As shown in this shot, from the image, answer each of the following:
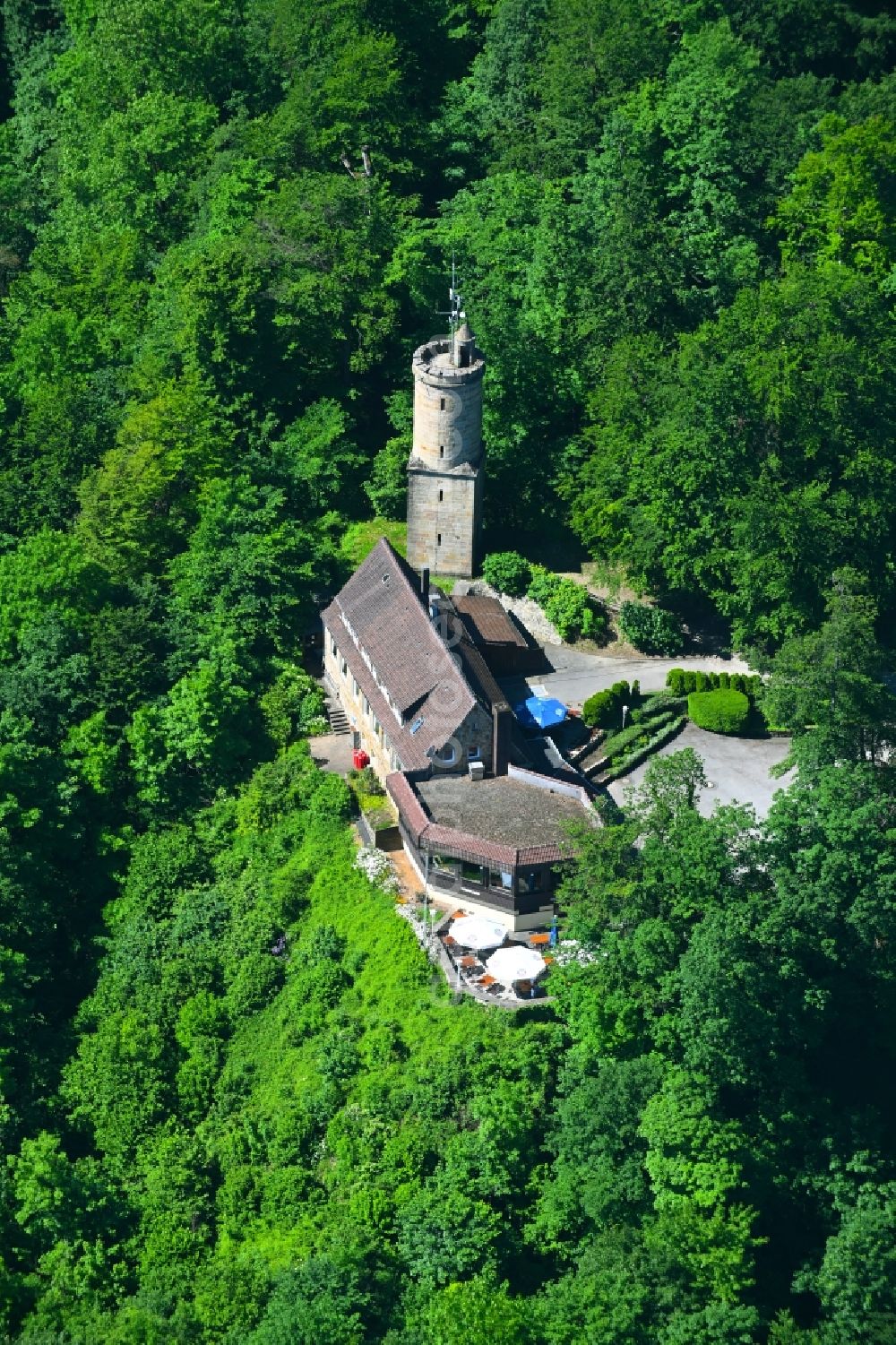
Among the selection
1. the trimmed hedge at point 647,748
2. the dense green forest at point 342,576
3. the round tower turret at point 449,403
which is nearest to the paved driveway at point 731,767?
the trimmed hedge at point 647,748

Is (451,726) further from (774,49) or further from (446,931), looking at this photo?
(774,49)

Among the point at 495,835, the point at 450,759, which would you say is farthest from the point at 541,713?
the point at 495,835

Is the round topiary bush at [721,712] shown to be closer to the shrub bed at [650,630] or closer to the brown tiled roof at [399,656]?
the shrub bed at [650,630]

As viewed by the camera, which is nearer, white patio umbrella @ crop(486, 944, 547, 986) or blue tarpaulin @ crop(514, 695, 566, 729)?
white patio umbrella @ crop(486, 944, 547, 986)

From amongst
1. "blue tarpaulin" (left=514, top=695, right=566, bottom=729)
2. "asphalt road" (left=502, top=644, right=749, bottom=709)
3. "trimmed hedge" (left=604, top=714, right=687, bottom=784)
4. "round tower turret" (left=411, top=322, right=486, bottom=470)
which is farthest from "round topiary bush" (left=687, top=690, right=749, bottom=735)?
"round tower turret" (left=411, top=322, right=486, bottom=470)

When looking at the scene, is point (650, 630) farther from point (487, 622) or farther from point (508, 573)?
point (487, 622)

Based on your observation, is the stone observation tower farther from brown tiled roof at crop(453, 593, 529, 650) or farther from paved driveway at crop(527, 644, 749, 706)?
paved driveway at crop(527, 644, 749, 706)
